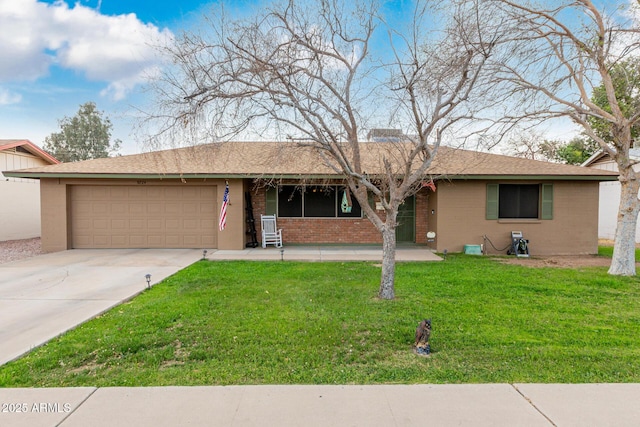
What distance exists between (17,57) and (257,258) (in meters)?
13.3

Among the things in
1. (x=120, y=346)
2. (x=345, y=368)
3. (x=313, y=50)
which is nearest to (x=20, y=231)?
(x=120, y=346)

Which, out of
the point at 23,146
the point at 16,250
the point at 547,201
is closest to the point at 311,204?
the point at 547,201

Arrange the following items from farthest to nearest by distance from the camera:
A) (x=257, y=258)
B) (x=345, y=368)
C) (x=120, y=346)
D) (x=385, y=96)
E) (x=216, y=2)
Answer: (x=257, y=258) < (x=385, y=96) < (x=216, y=2) < (x=120, y=346) < (x=345, y=368)

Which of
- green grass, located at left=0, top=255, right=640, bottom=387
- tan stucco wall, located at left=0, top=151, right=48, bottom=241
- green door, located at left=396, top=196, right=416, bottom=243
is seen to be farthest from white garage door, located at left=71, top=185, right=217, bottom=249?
green door, located at left=396, top=196, right=416, bottom=243

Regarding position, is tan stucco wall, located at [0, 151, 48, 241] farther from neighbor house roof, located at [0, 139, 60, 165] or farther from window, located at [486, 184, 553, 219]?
window, located at [486, 184, 553, 219]

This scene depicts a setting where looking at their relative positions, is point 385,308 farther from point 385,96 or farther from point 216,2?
point 216,2

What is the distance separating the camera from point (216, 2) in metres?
5.11

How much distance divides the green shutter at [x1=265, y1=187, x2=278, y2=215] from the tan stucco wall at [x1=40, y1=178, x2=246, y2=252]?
121 centimetres

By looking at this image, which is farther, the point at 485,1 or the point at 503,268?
the point at 503,268

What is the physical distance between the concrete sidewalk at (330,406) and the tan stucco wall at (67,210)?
27.1ft

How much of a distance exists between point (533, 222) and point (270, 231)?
8658mm

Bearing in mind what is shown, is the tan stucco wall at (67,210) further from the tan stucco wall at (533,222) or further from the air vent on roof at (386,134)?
the tan stucco wall at (533,222)

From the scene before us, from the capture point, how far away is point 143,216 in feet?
37.4

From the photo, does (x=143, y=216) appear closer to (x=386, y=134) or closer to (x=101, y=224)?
(x=101, y=224)
